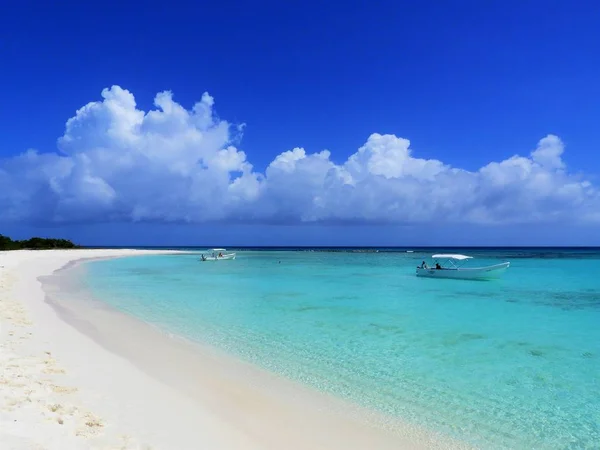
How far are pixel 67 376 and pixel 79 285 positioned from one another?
23.1 meters

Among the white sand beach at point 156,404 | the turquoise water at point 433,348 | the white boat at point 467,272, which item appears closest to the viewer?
the white sand beach at point 156,404

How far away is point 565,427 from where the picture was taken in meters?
6.90

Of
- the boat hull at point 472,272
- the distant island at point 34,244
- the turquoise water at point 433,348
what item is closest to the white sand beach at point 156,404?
the turquoise water at point 433,348

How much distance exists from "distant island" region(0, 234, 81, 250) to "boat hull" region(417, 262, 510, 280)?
263 ft

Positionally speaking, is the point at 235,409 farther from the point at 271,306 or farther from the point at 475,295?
the point at 475,295

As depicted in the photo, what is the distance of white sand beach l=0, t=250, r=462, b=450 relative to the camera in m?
5.62

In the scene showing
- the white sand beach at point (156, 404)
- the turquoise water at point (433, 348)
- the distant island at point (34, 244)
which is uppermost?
the distant island at point (34, 244)

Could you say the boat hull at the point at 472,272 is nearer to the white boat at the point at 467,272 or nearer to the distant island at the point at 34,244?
the white boat at the point at 467,272

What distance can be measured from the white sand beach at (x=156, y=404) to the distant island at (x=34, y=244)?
8579 centimetres

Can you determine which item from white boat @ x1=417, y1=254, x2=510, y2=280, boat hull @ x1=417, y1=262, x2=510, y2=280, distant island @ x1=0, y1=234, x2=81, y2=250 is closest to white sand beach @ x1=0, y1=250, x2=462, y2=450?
white boat @ x1=417, y1=254, x2=510, y2=280

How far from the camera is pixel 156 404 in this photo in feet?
23.5

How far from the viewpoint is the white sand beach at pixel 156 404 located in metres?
5.62

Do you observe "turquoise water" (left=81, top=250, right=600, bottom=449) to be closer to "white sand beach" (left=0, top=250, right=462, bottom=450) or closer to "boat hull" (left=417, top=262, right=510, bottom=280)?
"white sand beach" (left=0, top=250, right=462, bottom=450)

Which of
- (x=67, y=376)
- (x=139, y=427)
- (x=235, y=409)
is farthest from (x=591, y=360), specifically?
(x=67, y=376)
